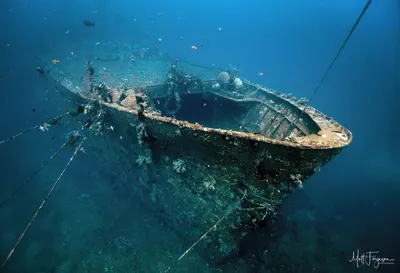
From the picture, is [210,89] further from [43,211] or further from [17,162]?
[17,162]

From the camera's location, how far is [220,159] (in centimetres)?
492

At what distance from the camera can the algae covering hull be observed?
4355mm

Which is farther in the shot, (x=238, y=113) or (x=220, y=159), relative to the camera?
(x=238, y=113)

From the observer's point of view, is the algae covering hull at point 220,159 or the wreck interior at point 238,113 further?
the wreck interior at point 238,113

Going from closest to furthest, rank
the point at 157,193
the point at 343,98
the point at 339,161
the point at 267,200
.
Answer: the point at 267,200 → the point at 157,193 → the point at 339,161 → the point at 343,98

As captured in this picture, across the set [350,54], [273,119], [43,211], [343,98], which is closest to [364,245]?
[273,119]

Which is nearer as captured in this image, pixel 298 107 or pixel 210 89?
pixel 298 107

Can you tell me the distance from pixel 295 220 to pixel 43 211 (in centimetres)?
1127

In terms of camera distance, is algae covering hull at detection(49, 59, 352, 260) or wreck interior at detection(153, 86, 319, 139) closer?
algae covering hull at detection(49, 59, 352, 260)

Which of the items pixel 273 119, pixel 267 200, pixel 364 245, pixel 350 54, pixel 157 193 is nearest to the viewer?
pixel 267 200

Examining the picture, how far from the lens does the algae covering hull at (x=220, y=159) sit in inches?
171

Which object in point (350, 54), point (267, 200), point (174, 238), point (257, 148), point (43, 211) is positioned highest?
point (350, 54)

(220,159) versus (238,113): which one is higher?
(220,159)

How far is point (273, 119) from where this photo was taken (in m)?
8.00
